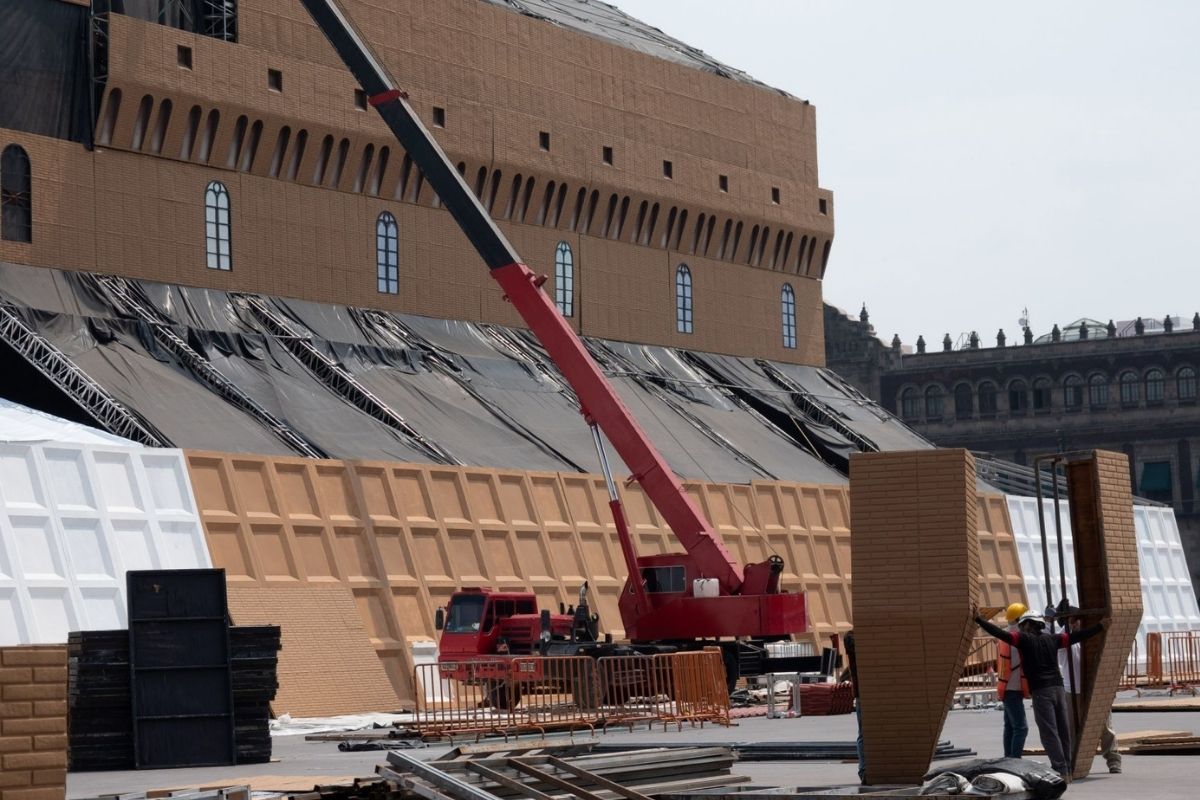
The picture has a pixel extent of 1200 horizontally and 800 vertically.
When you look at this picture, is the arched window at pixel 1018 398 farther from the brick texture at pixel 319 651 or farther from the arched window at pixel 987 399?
the brick texture at pixel 319 651

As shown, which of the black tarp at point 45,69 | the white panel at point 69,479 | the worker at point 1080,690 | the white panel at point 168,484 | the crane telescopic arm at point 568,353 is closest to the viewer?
A: the worker at point 1080,690

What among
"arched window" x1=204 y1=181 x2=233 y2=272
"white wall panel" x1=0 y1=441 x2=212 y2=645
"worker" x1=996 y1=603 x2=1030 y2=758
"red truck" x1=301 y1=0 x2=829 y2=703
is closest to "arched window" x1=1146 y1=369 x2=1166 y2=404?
"arched window" x1=204 y1=181 x2=233 y2=272

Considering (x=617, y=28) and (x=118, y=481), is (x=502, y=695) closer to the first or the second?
(x=118, y=481)

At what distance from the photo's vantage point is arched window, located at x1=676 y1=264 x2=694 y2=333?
63750 millimetres

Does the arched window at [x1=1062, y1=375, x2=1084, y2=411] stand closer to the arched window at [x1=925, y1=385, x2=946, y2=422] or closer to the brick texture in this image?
the arched window at [x1=925, y1=385, x2=946, y2=422]

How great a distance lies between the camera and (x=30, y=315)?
140 feet

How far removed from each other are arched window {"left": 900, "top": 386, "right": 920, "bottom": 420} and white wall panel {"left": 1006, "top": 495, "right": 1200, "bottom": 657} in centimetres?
4462

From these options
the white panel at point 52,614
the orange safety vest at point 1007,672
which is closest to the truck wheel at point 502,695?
the white panel at point 52,614

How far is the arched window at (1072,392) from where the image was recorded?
10250 centimetres

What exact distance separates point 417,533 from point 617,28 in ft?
100

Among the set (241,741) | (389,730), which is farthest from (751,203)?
(241,741)

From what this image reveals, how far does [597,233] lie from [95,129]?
58.4ft

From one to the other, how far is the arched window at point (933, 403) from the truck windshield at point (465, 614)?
231 feet

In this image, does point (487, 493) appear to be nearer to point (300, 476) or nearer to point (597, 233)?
point (300, 476)
